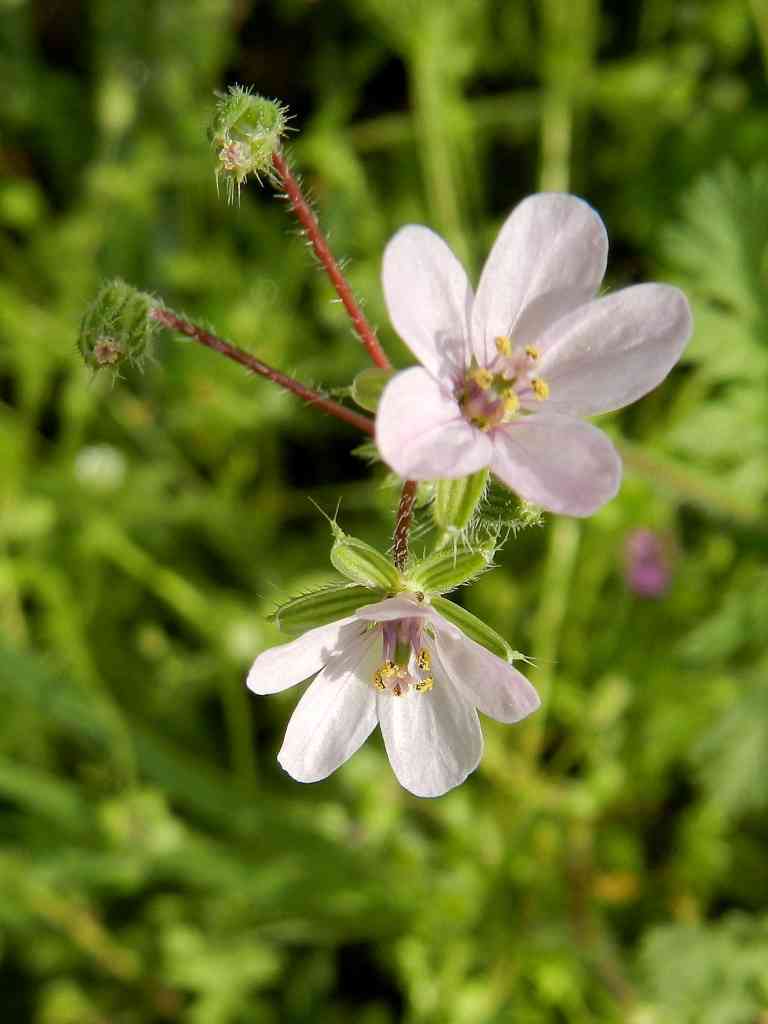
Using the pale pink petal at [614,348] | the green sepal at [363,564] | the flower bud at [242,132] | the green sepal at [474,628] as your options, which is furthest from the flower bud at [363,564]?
the flower bud at [242,132]

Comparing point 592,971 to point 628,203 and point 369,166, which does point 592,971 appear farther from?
point 369,166

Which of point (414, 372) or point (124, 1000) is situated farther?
point (124, 1000)

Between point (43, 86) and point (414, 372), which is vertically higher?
point (43, 86)

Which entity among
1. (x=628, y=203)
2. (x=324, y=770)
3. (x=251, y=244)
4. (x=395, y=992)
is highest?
(x=251, y=244)

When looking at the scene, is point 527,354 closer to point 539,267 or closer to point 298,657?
point 539,267

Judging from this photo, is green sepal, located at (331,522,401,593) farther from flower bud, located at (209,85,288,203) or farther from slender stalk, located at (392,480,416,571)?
flower bud, located at (209,85,288,203)

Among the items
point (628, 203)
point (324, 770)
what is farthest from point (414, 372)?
point (628, 203)

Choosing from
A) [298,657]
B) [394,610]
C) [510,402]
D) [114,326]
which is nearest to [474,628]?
[394,610]
